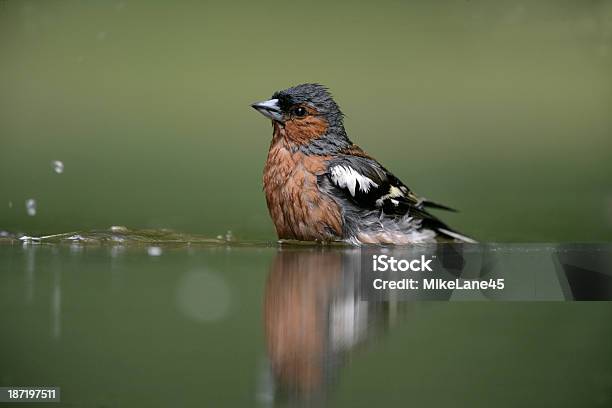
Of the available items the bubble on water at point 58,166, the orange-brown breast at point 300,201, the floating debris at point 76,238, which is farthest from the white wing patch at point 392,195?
the bubble on water at point 58,166

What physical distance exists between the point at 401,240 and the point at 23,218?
4363 mm

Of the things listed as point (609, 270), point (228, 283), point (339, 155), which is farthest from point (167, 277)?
point (609, 270)

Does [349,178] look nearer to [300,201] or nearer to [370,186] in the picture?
[370,186]

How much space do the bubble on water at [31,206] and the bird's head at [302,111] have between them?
132 inches

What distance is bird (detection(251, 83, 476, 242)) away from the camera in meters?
7.14

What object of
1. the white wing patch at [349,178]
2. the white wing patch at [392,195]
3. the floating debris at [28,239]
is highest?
the white wing patch at [349,178]

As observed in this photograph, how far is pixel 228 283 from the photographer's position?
218 inches

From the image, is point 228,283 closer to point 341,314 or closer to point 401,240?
point 341,314

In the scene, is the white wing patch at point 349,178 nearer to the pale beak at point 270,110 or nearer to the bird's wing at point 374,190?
the bird's wing at point 374,190

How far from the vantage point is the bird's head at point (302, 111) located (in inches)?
296

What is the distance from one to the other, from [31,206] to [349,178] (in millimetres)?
4253

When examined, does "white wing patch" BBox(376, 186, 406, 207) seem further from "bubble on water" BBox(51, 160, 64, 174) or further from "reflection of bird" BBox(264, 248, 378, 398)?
"bubble on water" BBox(51, 160, 64, 174)

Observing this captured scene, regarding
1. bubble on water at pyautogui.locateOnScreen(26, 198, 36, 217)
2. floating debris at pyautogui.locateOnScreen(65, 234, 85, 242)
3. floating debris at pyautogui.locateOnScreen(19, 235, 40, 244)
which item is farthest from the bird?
bubble on water at pyautogui.locateOnScreen(26, 198, 36, 217)

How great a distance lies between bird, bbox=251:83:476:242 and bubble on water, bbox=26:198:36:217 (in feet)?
10.7
